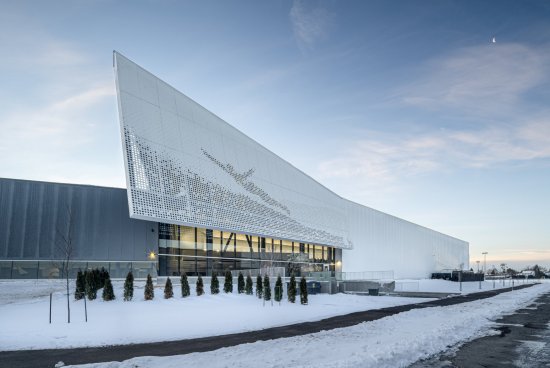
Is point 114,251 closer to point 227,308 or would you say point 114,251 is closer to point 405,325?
point 227,308

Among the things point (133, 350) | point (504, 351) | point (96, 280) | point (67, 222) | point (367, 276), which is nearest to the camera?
point (504, 351)

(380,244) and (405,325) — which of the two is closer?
(405,325)

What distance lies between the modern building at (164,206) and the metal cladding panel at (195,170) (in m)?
0.09

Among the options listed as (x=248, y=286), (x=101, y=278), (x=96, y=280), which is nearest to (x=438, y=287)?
(x=248, y=286)

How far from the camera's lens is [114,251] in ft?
112

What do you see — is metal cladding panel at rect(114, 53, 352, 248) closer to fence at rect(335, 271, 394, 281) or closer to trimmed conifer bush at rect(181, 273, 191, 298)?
trimmed conifer bush at rect(181, 273, 191, 298)

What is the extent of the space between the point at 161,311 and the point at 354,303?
46.5 feet

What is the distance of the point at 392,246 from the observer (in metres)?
81.2

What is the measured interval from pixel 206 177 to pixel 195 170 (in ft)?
5.09

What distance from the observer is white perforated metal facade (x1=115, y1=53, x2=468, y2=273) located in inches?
1218

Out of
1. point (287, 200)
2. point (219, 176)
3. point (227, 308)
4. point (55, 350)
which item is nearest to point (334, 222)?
point (287, 200)

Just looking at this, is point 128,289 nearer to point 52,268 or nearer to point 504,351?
point 52,268

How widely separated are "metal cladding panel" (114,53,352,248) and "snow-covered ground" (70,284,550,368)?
1703 centimetres

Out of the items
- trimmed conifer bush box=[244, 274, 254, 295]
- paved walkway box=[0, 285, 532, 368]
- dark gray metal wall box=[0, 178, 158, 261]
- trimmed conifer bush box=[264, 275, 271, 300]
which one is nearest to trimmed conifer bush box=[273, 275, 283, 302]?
trimmed conifer bush box=[264, 275, 271, 300]
